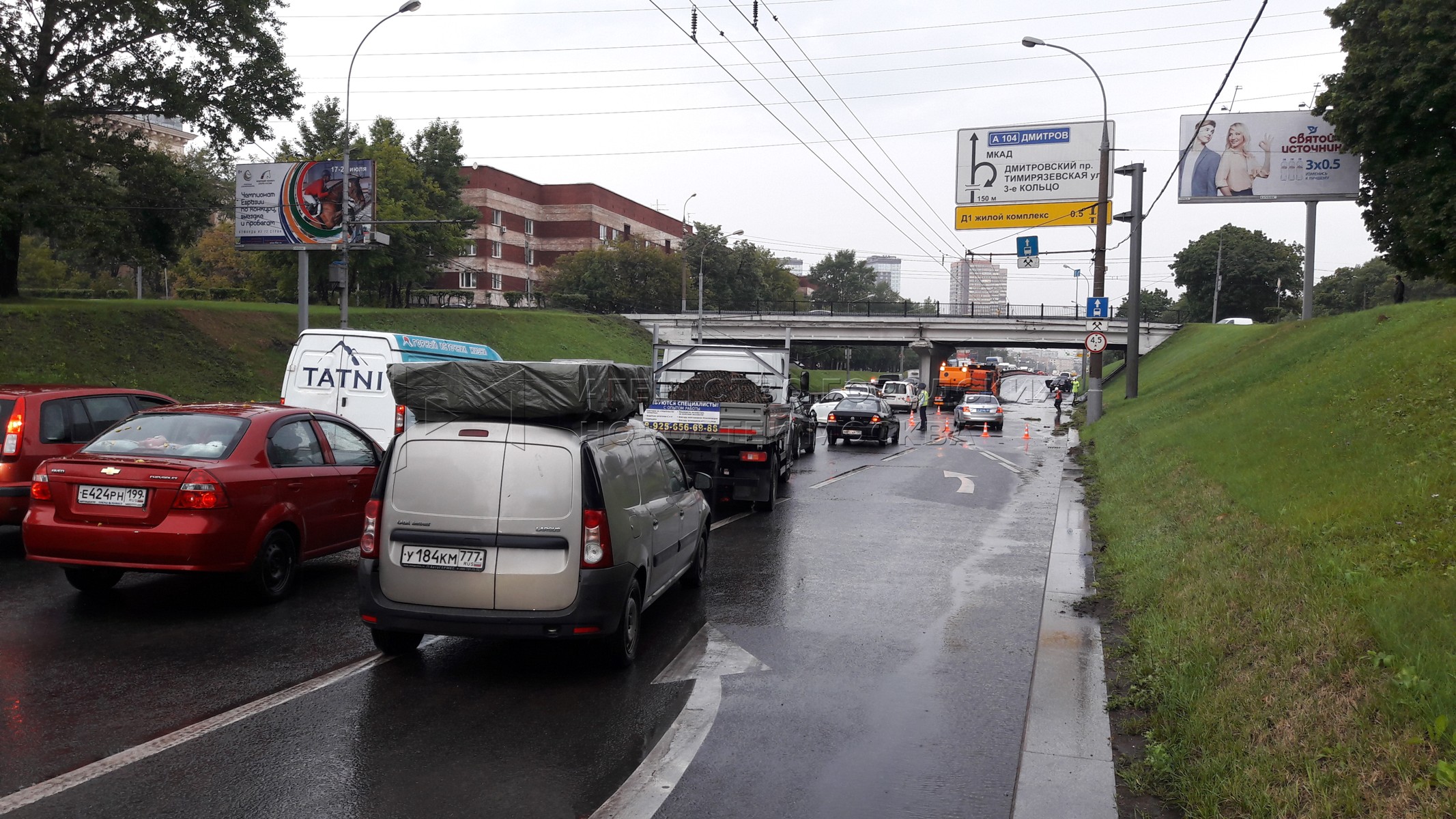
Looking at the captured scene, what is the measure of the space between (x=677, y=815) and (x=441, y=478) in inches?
108

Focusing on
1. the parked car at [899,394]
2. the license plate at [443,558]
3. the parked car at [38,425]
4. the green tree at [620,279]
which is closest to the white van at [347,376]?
the parked car at [38,425]

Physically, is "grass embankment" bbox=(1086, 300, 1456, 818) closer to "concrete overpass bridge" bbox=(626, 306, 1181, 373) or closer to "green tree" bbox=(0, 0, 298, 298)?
"green tree" bbox=(0, 0, 298, 298)

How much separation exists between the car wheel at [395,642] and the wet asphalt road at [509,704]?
13 cm

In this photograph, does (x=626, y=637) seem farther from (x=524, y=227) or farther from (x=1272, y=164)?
(x=524, y=227)

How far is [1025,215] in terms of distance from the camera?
105 ft

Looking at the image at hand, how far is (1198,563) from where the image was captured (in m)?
8.21

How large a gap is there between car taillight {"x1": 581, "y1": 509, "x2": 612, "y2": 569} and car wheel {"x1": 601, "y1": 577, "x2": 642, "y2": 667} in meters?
0.36

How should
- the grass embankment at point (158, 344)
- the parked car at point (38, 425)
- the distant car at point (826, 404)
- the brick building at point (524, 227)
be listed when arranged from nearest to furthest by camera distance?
the parked car at point (38, 425) < the grass embankment at point (158, 344) < the distant car at point (826, 404) < the brick building at point (524, 227)

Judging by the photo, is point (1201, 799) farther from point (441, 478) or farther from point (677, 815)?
point (441, 478)

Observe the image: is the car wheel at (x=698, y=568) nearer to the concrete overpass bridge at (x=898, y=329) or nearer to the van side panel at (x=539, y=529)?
the van side panel at (x=539, y=529)

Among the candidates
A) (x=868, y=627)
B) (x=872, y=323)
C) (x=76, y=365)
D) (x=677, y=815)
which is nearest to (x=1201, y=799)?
(x=677, y=815)

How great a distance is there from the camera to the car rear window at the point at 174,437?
7645mm

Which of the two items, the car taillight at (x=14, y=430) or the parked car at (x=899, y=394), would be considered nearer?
the car taillight at (x=14, y=430)

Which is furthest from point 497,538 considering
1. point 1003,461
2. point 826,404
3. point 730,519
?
point 826,404
